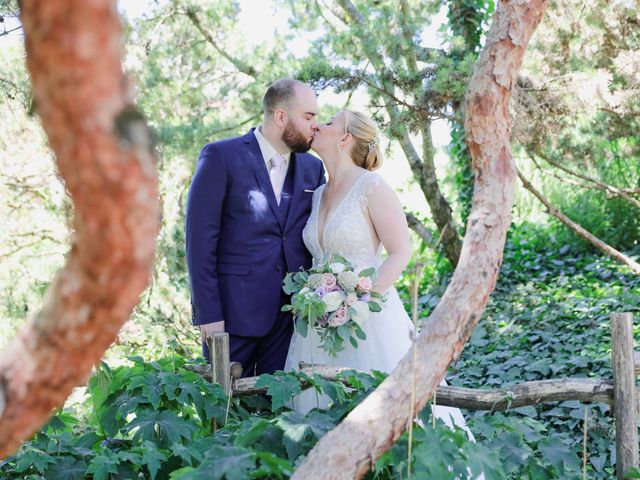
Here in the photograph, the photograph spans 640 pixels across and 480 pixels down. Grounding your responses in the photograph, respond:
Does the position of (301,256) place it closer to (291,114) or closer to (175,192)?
(291,114)

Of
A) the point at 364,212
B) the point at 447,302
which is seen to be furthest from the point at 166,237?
the point at 447,302

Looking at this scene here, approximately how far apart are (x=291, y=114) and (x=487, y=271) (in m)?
1.96

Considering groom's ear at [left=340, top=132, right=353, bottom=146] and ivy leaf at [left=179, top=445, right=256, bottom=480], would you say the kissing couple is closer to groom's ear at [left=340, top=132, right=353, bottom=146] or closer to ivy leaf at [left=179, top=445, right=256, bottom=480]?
groom's ear at [left=340, top=132, right=353, bottom=146]

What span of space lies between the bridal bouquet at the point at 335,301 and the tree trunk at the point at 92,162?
2.04m

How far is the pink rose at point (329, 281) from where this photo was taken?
329 cm

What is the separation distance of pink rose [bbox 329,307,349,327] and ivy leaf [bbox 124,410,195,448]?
82 cm

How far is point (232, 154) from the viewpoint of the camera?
3.86 m

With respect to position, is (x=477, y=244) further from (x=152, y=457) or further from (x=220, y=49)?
(x=220, y=49)

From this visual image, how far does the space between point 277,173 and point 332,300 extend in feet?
3.33

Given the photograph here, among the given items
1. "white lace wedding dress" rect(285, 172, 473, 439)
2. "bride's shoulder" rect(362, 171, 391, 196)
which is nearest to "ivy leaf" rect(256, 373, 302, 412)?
"white lace wedding dress" rect(285, 172, 473, 439)

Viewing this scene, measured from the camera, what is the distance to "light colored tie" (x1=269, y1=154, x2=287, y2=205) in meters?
3.96

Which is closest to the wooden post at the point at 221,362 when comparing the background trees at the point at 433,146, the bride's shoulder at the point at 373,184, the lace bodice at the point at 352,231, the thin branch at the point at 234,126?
the background trees at the point at 433,146

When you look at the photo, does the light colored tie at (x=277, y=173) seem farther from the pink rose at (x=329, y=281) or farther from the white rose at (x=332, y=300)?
the white rose at (x=332, y=300)

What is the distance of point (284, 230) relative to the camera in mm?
3879
